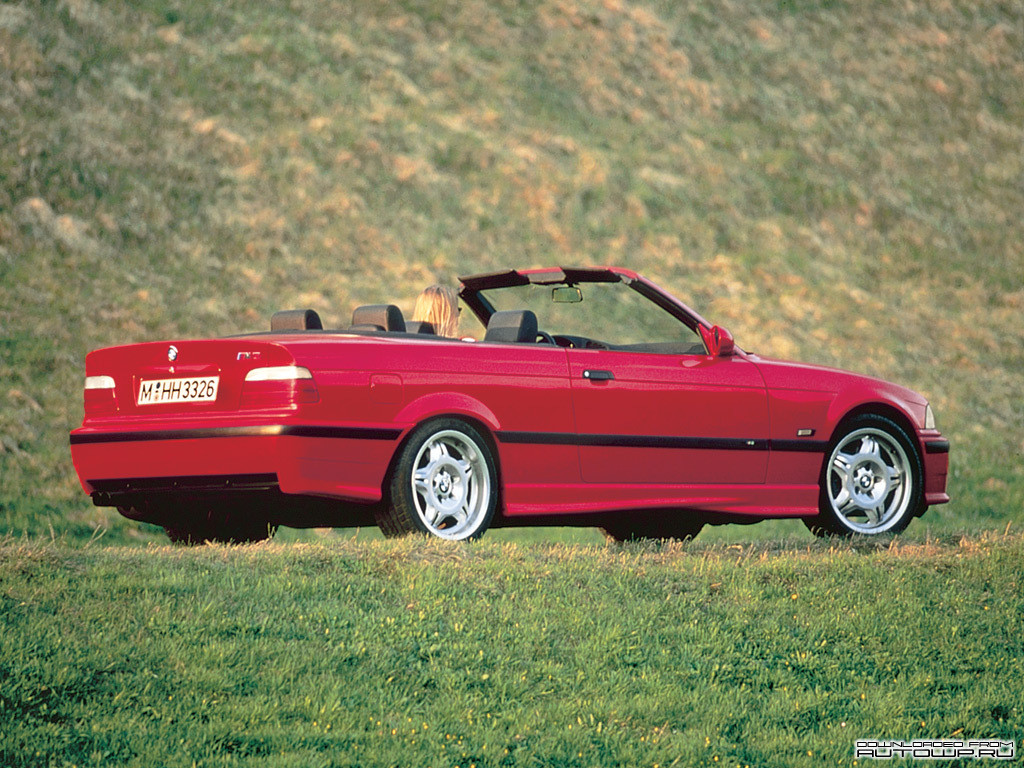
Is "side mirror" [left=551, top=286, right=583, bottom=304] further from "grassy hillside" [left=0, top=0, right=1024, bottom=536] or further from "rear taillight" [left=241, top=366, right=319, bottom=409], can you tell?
"grassy hillside" [left=0, top=0, right=1024, bottom=536]

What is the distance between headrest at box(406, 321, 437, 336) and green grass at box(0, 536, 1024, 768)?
1.33 meters

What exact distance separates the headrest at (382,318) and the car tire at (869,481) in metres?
2.98

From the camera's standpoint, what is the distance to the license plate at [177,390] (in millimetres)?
7766

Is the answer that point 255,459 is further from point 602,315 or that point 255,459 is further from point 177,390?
point 602,315

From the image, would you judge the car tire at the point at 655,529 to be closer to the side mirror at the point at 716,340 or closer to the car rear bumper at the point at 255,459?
the side mirror at the point at 716,340

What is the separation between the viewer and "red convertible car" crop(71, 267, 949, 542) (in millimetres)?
7641

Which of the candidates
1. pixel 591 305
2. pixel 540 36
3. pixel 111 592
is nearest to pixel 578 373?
pixel 111 592

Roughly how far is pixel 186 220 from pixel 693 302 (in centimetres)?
1108

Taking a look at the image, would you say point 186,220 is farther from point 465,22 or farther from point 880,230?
point 880,230

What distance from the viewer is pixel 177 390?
789cm

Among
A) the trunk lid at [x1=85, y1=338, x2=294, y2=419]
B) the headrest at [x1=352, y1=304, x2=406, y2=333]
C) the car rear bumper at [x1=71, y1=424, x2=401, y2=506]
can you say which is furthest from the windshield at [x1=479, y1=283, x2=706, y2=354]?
the car rear bumper at [x1=71, y1=424, x2=401, y2=506]

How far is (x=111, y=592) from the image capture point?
6883mm

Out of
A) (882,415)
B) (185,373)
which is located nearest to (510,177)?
(882,415)

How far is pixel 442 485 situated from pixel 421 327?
111 centimetres
